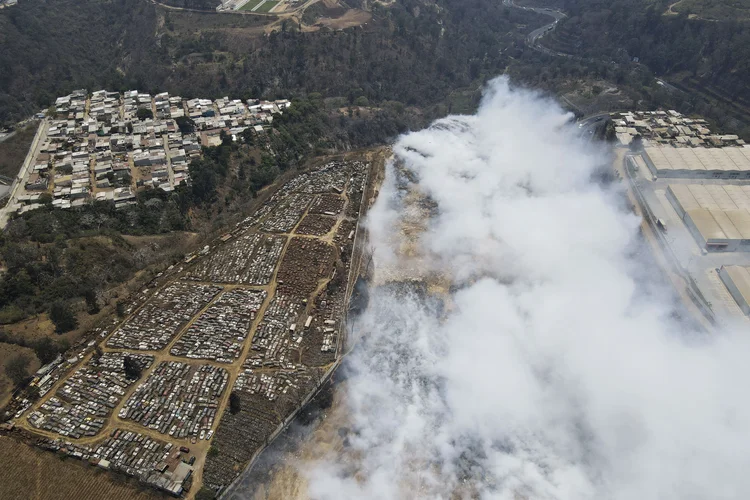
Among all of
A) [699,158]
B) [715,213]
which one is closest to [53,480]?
[715,213]

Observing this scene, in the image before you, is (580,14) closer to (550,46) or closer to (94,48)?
(550,46)

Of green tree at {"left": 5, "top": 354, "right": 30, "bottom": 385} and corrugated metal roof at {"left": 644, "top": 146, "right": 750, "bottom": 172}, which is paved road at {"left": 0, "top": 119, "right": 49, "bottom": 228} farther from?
corrugated metal roof at {"left": 644, "top": 146, "right": 750, "bottom": 172}

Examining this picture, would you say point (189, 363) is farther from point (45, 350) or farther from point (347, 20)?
point (347, 20)

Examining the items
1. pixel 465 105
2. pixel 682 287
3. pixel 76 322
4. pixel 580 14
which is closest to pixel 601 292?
pixel 682 287

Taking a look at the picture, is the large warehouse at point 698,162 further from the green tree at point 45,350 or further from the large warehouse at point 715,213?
the green tree at point 45,350

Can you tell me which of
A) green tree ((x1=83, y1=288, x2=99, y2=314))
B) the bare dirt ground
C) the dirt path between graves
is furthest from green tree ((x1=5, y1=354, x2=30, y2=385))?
the bare dirt ground

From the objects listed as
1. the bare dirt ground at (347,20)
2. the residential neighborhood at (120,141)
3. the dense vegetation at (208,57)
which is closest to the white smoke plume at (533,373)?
the residential neighborhood at (120,141)

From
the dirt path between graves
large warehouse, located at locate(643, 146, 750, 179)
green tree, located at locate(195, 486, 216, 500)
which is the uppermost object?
large warehouse, located at locate(643, 146, 750, 179)
